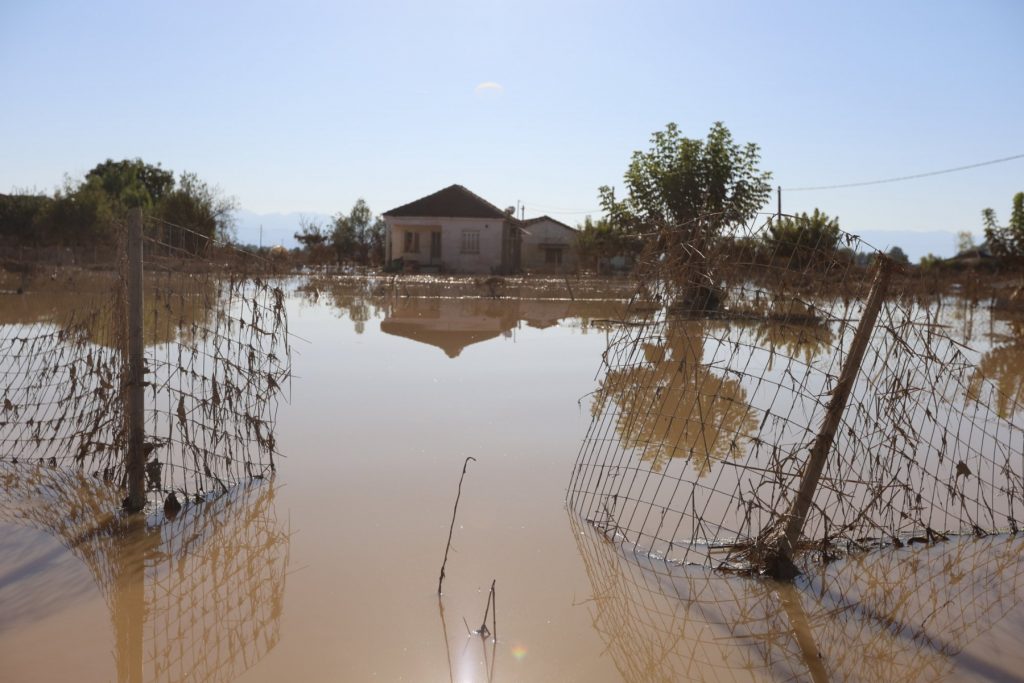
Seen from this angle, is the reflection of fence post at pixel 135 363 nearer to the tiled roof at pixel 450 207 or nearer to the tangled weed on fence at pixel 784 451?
the tangled weed on fence at pixel 784 451

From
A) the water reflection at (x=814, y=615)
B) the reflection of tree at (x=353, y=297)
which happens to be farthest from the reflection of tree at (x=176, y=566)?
the reflection of tree at (x=353, y=297)

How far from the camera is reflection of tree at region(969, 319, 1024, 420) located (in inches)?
375

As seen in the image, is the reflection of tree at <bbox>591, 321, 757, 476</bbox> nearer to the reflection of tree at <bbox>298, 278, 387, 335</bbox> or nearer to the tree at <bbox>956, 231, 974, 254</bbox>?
the reflection of tree at <bbox>298, 278, 387, 335</bbox>

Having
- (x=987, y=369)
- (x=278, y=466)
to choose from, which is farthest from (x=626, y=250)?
(x=278, y=466)

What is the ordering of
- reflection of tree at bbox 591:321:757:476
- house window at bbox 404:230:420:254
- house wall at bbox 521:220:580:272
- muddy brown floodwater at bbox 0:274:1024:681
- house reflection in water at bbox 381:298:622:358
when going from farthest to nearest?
1. house wall at bbox 521:220:580:272
2. house window at bbox 404:230:420:254
3. house reflection in water at bbox 381:298:622:358
4. reflection of tree at bbox 591:321:757:476
5. muddy brown floodwater at bbox 0:274:1024:681

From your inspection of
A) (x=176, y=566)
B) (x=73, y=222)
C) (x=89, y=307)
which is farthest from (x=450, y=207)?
(x=176, y=566)

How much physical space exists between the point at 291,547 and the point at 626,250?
28555mm

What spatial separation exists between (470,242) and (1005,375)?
3090cm

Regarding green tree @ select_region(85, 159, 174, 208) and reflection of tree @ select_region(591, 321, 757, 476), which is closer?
reflection of tree @ select_region(591, 321, 757, 476)

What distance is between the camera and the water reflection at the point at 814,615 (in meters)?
3.85

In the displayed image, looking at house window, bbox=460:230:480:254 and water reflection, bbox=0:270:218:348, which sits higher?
house window, bbox=460:230:480:254

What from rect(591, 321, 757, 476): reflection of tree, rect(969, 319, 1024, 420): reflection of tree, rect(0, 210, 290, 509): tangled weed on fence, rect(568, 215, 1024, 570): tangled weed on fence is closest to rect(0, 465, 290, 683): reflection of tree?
rect(0, 210, 290, 509): tangled weed on fence

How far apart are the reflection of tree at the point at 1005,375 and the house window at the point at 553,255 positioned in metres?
30.6

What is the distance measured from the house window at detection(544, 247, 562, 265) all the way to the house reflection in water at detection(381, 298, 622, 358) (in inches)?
830
